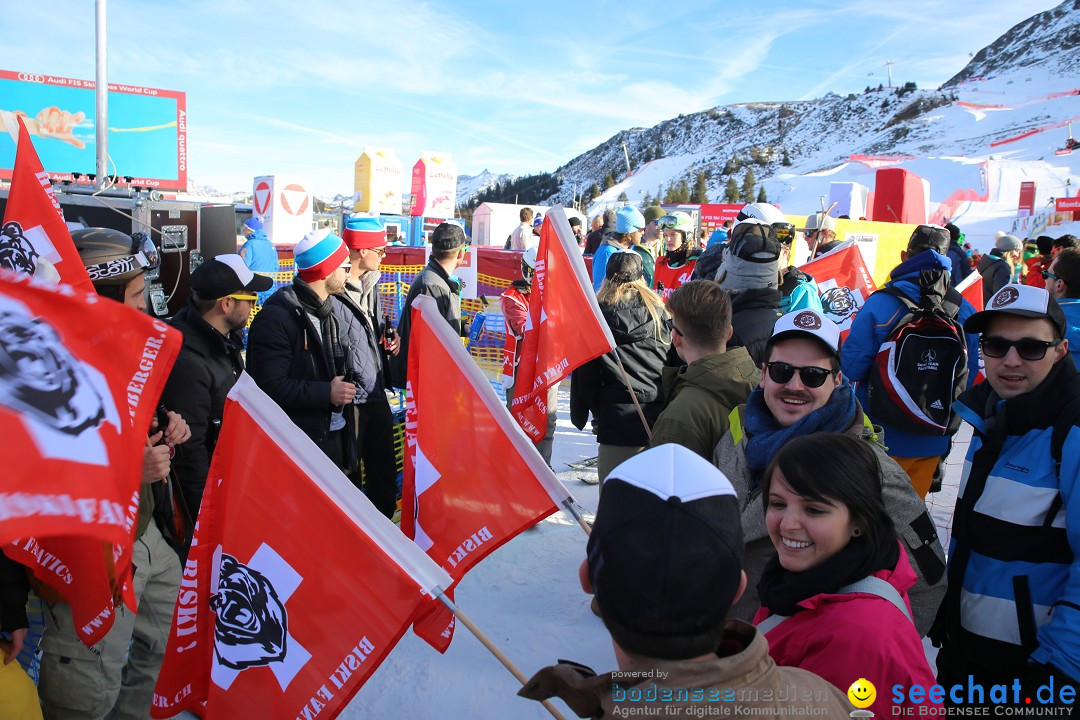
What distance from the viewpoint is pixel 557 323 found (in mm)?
3576

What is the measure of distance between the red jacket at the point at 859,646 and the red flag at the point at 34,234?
2866 mm

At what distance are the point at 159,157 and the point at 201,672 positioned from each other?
21.5 meters

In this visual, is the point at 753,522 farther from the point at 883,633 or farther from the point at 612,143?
the point at 612,143

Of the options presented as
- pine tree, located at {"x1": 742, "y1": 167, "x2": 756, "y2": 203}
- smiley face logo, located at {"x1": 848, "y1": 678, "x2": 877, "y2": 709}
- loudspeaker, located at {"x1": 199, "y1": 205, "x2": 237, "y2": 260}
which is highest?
pine tree, located at {"x1": 742, "y1": 167, "x2": 756, "y2": 203}

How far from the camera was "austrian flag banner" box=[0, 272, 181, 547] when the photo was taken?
1435mm

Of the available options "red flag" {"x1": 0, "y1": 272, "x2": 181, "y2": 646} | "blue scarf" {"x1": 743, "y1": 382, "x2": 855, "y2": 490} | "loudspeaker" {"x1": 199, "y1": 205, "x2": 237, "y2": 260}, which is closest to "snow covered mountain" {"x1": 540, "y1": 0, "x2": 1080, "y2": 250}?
"loudspeaker" {"x1": 199, "y1": 205, "x2": 237, "y2": 260}

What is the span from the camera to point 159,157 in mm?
19781

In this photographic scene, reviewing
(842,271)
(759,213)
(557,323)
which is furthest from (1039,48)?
(557,323)

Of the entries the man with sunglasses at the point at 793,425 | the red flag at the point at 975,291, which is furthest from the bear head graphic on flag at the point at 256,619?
the red flag at the point at 975,291

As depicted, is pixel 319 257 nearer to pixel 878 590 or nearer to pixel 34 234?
pixel 34 234

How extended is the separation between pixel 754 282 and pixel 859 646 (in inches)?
96.5

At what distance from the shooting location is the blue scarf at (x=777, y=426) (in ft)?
6.62

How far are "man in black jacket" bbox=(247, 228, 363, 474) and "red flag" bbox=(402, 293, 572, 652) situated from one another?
0.98 meters

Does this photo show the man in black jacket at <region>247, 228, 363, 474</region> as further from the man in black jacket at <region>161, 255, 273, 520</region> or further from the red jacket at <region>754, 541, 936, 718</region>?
the red jacket at <region>754, 541, 936, 718</region>
